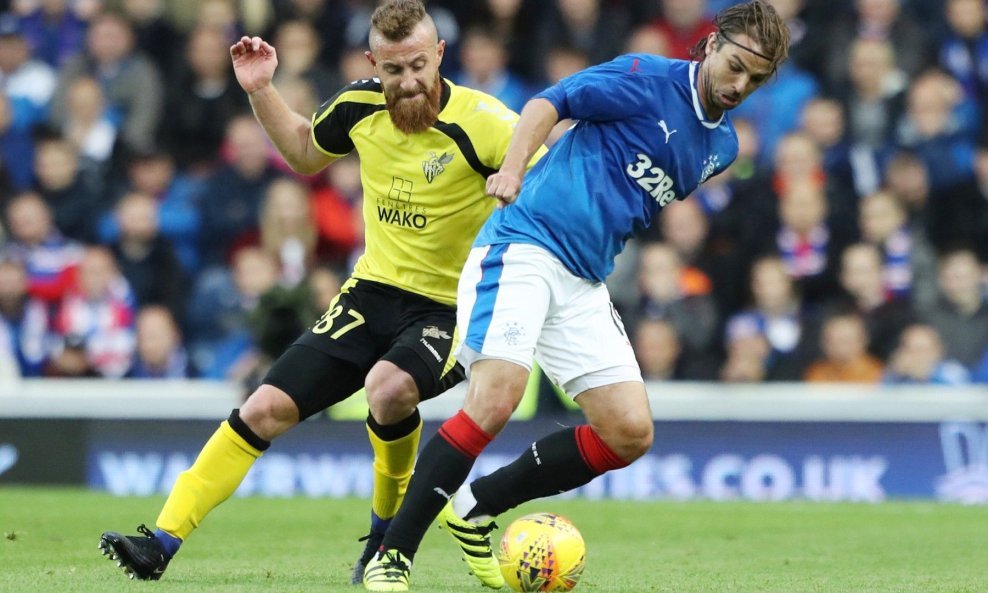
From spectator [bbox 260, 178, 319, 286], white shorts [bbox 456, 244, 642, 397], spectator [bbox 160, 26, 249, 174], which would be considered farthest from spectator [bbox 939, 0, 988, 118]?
white shorts [bbox 456, 244, 642, 397]

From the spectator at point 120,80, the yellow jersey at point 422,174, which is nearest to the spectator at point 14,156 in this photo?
the spectator at point 120,80

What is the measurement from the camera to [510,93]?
13219 millimetres

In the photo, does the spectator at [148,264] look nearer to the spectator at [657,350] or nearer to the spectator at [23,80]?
the spectator at [23,80]

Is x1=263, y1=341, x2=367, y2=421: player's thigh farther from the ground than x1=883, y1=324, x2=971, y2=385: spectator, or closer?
closer

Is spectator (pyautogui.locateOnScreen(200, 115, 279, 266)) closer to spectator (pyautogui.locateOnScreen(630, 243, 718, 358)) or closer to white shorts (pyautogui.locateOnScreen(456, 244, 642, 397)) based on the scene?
spectator (pyautogui.locateOnScreen(630, 243, 718, 358))

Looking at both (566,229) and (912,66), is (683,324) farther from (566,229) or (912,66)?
(566,229)

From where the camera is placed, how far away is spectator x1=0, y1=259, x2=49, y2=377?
499 inches

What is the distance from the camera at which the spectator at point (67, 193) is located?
43.9 ft

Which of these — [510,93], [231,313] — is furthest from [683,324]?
[231,313]

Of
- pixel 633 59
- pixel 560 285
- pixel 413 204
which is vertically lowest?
pixel 560 285

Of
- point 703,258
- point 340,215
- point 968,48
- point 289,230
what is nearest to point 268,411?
point 289,230

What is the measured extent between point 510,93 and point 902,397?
402cm

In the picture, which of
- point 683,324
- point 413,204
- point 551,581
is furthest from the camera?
point 683,324

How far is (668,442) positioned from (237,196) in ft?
13.3
